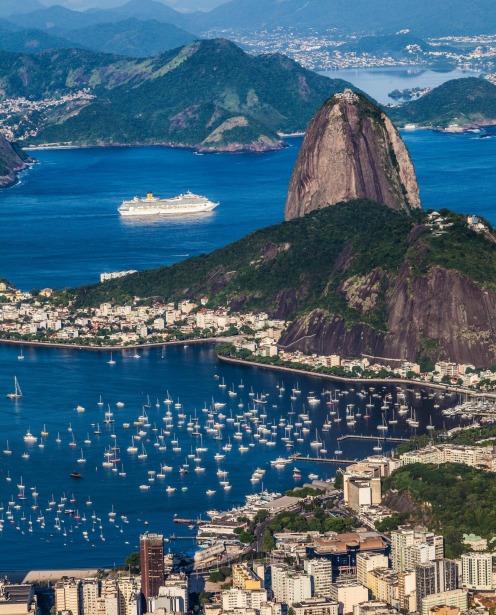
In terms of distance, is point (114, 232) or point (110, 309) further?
point (114, 232)

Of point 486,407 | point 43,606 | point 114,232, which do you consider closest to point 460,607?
A: point 43,606

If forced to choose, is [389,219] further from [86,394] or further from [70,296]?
[86,394]

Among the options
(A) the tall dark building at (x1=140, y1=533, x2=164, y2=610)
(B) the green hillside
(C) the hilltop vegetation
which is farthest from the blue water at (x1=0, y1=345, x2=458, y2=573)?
(B) the green hillside

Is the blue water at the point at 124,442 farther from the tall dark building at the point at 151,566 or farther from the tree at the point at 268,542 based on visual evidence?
the tall dark building at the point at 151,566

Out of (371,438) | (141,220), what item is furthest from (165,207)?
(371,438)

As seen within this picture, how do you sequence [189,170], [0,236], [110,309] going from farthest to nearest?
[189,170], [0,236], [110,309]

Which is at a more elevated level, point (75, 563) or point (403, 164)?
point (403, 164)

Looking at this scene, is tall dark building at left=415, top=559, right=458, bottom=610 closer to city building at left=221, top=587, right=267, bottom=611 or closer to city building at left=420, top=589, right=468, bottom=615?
city building at left=420, top=589, right=468, bottom=615
